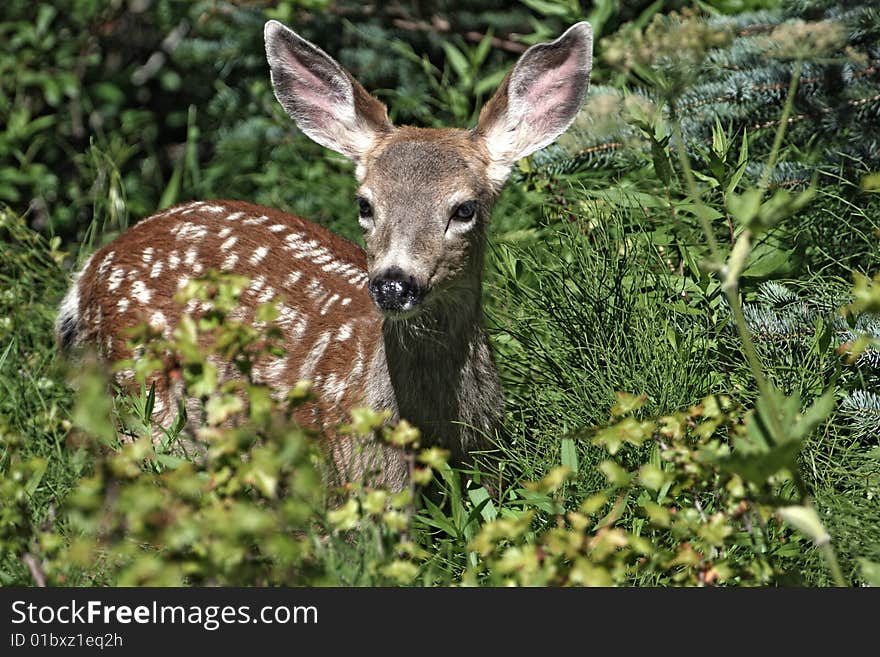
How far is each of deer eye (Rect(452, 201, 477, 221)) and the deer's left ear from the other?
30cm

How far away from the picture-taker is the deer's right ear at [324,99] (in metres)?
4.05

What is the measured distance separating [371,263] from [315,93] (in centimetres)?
85

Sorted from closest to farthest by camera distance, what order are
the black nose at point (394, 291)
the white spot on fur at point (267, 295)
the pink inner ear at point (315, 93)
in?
the black nose at point (394, 291) < the pink inner ear at point (315, 93) < the white spot on fur at point (267, 295)

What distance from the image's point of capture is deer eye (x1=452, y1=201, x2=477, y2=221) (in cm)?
360

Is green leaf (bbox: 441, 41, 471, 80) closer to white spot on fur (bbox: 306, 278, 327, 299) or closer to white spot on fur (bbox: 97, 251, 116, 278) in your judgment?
white spot on fur (bbox: 306, 278, 327, 299)

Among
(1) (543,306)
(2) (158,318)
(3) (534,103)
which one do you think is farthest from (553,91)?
(2) (158,318)

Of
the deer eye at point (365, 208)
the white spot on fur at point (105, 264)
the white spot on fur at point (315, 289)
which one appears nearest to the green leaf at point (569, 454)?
the deer eye at point (365, 208)

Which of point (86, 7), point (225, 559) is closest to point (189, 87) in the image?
point (86, 7)

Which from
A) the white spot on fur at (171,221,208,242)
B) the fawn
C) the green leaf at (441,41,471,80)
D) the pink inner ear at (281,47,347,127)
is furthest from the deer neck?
the green leaf at (441,41,471,80)

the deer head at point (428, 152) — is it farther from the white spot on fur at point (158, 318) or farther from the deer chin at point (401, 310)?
the white spot on fur at point (158, 318)

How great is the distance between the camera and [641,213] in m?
4.17

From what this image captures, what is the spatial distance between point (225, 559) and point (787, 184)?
2.55m

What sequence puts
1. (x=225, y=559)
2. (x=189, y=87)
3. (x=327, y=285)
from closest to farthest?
(x=225, y=559) → (x=327, y=285) → (x=189, y=87)

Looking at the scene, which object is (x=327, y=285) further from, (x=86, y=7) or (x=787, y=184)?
(x=86, y=7)
